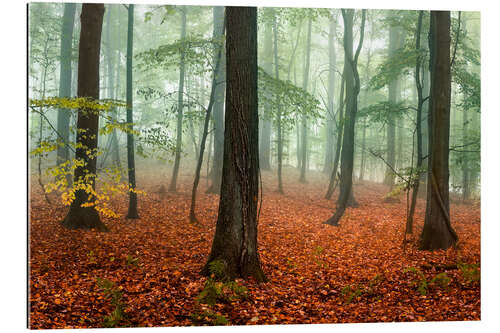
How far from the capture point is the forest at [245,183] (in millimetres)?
3832

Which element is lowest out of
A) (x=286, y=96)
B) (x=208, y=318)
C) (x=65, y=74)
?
(x=208, y=318)

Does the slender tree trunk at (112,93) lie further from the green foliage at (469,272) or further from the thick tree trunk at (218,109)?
the green foliage at (469,272)

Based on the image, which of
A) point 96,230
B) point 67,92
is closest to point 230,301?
point 96,230

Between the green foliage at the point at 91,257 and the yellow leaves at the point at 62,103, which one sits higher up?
the yellow leaves at the point at 62,103

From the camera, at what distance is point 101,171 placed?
15.3 feet

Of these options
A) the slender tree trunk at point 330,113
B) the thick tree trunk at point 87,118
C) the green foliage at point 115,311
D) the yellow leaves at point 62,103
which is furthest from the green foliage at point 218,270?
the slender tree trunk at point 330,113

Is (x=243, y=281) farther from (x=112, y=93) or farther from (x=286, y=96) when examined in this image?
(x=112, y=93)

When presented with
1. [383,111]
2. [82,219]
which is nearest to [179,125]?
[82,219]

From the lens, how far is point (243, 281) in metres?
3.86

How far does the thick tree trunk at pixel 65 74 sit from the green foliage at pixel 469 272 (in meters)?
5.38

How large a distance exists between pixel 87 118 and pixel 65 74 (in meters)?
1.30

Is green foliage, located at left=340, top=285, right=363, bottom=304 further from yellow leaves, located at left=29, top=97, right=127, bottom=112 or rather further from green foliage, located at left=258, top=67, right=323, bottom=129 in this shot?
yellow leaves, located at left=29, top=97, right=127, bottom=112
